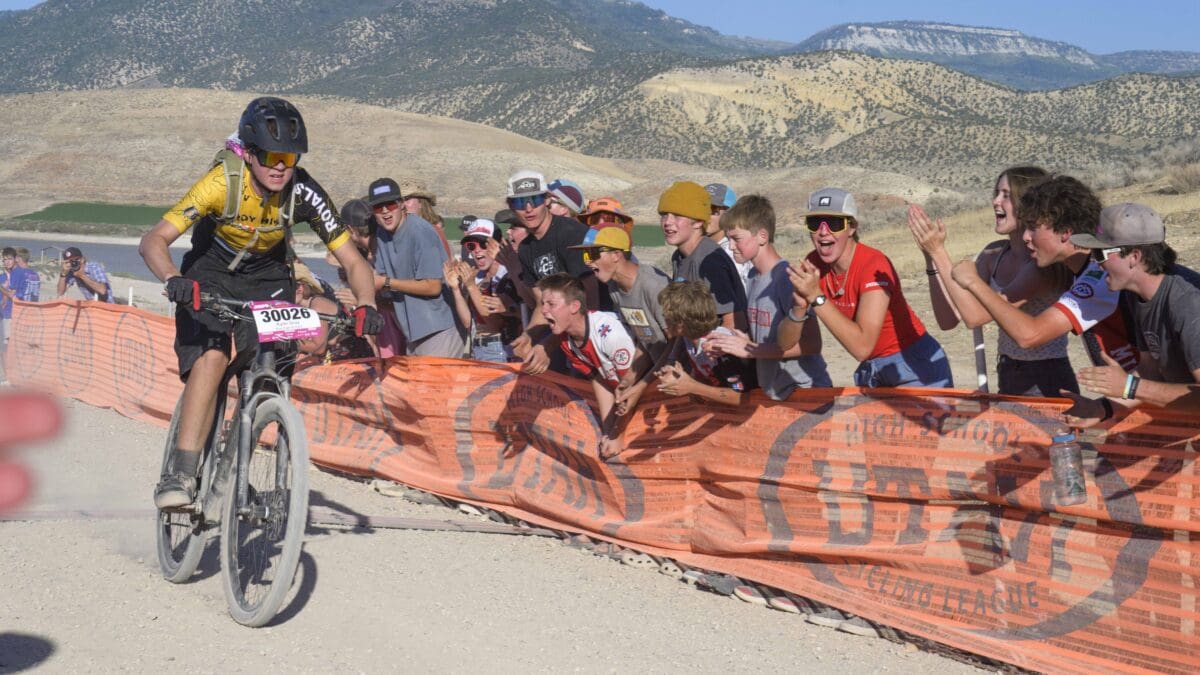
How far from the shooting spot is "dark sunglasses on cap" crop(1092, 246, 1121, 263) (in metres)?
5.19

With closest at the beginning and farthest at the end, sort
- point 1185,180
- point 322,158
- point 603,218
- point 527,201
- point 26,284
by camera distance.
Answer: point 603,218 < point 527,201 < point 26,284 < point 1185,180 < point 322,158

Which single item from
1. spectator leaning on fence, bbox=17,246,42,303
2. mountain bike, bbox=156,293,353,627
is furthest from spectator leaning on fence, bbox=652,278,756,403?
spectator leaning on fence, bbox=17,246,42,303

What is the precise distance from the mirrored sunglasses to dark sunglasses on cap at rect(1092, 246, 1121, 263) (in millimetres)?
4191

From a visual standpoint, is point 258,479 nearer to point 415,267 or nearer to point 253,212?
point 253,212

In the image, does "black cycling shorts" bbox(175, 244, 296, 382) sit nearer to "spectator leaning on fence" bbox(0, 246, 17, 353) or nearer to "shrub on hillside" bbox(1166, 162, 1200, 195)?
"spectator leaning on fence" bbox(0, 246, 17, 353)

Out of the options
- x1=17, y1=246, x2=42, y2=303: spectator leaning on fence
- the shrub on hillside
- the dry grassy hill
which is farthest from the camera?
the dry grassy hill

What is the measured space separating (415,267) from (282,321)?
3.48 meters

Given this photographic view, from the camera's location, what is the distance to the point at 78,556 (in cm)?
718

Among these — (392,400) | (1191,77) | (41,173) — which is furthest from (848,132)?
(392,400)

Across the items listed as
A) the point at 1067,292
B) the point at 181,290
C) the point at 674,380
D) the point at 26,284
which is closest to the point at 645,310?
the point at 674,380

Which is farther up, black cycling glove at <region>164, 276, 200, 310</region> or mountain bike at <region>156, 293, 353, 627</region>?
black cycling glove at <region>164, 276, 200, 310</region>

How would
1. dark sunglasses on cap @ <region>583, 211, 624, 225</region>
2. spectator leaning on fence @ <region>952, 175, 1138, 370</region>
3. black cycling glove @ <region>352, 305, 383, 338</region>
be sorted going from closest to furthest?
spectator leaning on fence @ <region>952, 175, 1138, 370</region> < black cycling glove @ <region>352, 305, 383, 338</region> < dark sunglasses on cap @ <region>583, 211, 624, 225</region>

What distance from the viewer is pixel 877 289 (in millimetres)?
6484

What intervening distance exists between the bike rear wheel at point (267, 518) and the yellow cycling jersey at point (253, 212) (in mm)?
866
